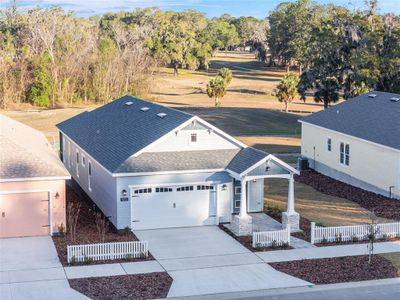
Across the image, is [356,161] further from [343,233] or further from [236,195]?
[343,233]

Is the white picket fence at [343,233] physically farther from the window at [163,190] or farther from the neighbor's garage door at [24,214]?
the neighbor's garage door at [24,214]

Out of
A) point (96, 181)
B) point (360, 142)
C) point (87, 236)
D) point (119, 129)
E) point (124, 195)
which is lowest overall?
point (87, 236)

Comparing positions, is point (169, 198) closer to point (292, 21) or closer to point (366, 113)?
point (366, 113)

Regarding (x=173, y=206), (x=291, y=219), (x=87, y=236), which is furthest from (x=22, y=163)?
(x=291, y=219)

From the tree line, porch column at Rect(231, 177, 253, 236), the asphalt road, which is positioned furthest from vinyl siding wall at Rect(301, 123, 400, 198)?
the tree line

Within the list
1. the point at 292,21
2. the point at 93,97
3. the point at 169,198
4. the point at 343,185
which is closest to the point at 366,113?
the point at 343,185

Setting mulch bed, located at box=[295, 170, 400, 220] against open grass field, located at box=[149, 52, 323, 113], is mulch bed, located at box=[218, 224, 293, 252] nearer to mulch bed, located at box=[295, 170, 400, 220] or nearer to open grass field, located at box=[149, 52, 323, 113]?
mulch bed, located at box=[295, 170, 400, 220]
